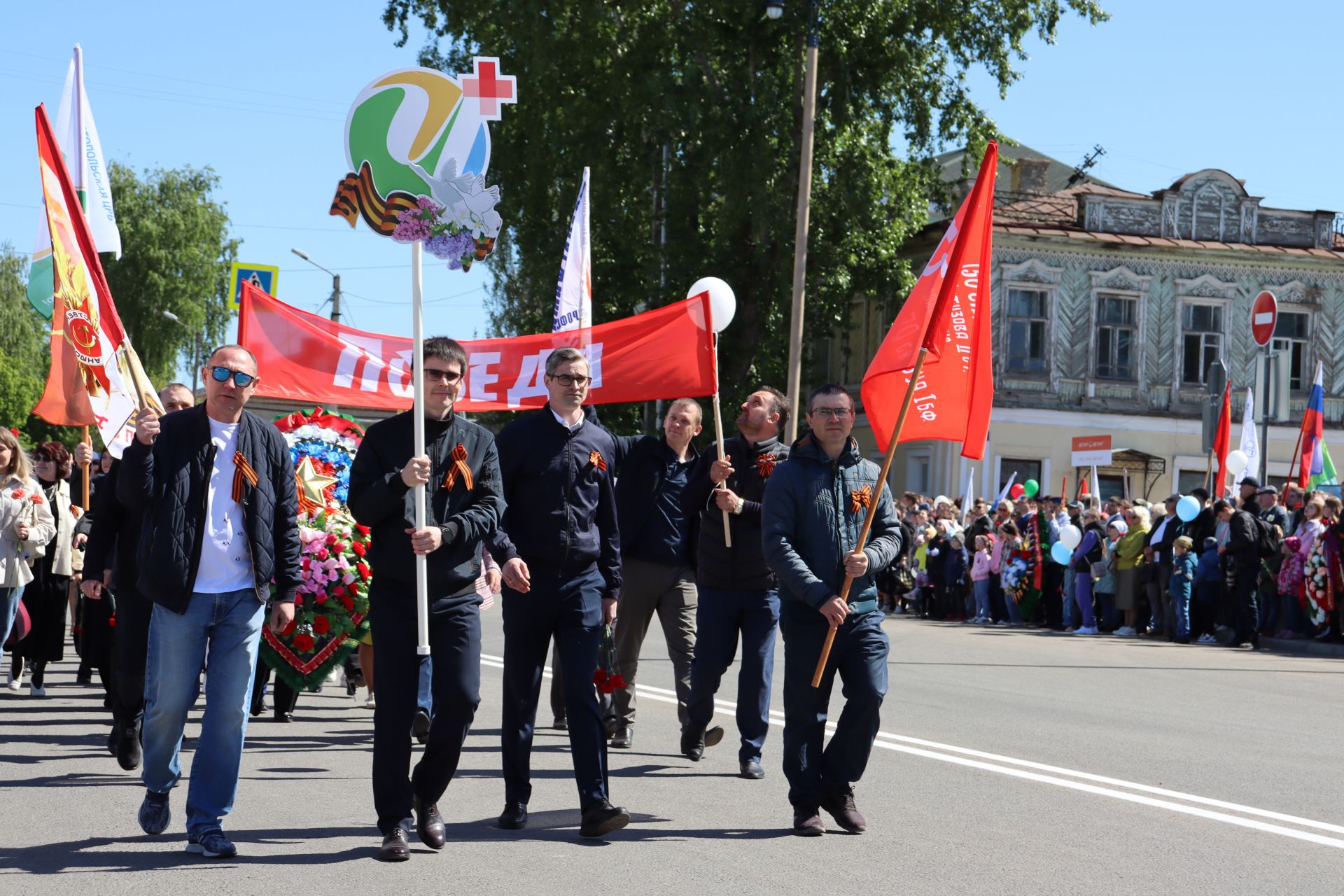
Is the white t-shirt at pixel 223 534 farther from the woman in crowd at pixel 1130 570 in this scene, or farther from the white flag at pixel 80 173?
the woman in crowd at pixel 1130 570

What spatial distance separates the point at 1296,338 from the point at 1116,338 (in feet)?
14.9

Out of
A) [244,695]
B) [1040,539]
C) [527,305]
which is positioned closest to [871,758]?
[244,695]

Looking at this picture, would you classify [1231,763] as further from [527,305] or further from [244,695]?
[527,305]

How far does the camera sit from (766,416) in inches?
356

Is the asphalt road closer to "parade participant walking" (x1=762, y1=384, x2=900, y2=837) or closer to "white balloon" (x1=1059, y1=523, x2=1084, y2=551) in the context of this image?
"parade participant walking" (x1=762, y1=384, x2=900, y2=837)

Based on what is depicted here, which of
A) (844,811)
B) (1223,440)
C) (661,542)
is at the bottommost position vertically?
(844,811)

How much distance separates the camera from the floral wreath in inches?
403

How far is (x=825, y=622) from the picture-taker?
719cm

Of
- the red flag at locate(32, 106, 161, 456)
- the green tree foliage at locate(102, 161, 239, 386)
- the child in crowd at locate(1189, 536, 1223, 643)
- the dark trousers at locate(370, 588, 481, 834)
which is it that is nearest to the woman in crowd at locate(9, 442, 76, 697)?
the red flag at locate(32, 106, 161, 456)

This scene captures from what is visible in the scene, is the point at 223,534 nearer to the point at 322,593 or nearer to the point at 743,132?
the point at 322,593

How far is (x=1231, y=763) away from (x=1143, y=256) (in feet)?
113

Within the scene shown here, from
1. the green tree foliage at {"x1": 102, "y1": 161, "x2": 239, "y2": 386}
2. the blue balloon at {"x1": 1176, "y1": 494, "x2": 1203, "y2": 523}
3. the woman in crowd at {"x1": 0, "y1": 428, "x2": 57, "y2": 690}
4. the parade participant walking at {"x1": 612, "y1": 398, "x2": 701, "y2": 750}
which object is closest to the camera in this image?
the parade participant walking at {"x1": 612, "y1": 398, "x2": 701, "y2": 750}

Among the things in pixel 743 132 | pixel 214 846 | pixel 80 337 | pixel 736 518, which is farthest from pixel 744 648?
pixel 743 132

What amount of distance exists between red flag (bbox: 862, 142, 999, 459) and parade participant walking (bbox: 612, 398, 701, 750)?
112 cm
